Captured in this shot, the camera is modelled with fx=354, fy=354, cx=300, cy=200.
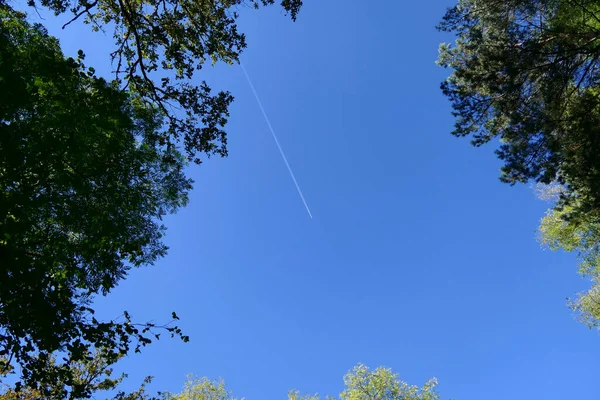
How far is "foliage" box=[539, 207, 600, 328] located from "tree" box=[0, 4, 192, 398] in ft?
71.9

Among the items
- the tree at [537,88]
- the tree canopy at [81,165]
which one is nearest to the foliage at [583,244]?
the tree at [537,88]

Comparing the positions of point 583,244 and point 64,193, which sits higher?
point 583,244

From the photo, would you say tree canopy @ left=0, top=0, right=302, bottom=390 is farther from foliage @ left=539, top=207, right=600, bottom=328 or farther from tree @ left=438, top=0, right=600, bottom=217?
foliage @ left=539, top=207, right=600, bottom=328

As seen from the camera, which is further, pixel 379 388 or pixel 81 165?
pixel 379 388

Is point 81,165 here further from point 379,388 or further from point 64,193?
point 379,388

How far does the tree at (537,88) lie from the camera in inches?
512

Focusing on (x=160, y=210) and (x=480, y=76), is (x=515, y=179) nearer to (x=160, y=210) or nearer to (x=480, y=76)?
(x=480, y=76)

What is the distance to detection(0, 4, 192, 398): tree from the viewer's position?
680 centimetres

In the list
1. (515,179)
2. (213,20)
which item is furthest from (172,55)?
(515,179)

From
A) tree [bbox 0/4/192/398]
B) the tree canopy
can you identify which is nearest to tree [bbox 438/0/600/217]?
the tree canopy

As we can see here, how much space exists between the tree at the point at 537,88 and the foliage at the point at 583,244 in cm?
843

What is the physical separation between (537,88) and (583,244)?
13.3m

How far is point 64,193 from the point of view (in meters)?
9.95

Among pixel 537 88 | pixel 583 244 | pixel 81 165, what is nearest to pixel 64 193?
pixel 81 165
